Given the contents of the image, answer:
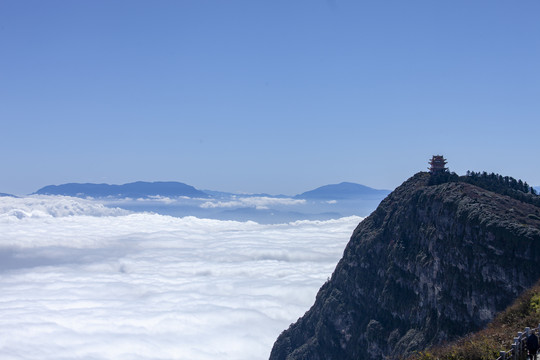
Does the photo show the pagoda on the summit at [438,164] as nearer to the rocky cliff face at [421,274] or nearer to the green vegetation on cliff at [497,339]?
the rocky cliff face at [421,274]

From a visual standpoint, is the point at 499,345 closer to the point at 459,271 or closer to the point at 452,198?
the point at 459,271

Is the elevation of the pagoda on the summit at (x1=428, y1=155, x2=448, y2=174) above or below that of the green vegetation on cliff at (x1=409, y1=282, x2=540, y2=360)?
above

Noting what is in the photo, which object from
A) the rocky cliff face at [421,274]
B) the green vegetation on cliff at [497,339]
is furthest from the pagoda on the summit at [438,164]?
the green vegetation on cliff at [497,339]

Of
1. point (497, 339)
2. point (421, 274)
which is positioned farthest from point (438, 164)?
point (497, 339)

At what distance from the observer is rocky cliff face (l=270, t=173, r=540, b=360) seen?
5712 centimetres

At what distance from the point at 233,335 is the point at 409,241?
12843 centimetres

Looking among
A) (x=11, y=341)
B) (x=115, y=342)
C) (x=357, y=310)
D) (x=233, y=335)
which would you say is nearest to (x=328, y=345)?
(x=357, y=310)

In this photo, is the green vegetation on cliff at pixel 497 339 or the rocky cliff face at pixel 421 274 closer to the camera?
the green vegetation on cliff at pixel 497 339

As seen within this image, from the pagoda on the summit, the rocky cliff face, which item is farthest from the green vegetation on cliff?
the pagoda on the summit

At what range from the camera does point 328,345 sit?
295 ft

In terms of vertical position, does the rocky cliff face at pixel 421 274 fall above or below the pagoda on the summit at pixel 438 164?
below

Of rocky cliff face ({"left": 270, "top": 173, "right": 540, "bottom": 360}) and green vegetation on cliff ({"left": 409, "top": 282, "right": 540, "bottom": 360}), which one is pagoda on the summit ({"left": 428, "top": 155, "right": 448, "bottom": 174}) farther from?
green vegetation on cliff ({"left": 409, "top": 282, "right": 540, "bottom": 360})

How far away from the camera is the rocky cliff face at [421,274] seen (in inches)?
2249

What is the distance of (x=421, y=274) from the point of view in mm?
72250
